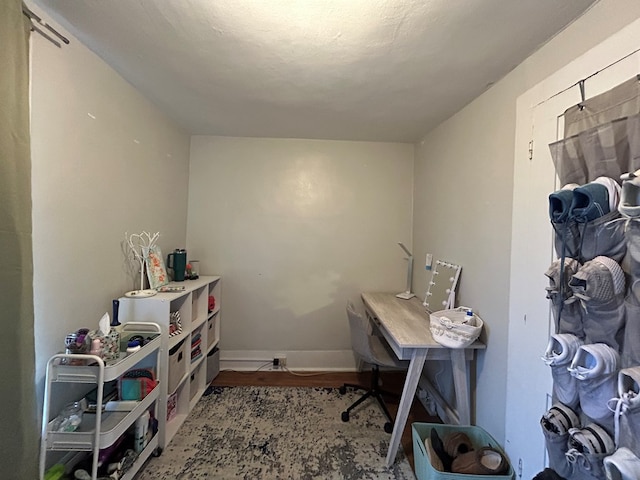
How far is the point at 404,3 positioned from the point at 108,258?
2.03m

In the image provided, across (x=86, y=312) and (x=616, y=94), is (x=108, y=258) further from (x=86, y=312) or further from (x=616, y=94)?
(x=616, y=94)

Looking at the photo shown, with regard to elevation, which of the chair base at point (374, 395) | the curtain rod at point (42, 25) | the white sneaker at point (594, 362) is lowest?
the chair base at point (374, 395)

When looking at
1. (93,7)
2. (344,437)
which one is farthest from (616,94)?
(344,437)

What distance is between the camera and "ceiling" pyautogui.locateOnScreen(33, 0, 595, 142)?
1235 millimetres

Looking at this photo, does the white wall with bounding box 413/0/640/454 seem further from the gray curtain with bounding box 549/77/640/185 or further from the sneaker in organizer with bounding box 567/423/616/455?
the sneaker in organizer with bounding box 567/423/616/455

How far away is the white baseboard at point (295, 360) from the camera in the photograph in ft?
10.2

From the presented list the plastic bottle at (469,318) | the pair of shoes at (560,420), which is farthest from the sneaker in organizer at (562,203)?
the plastic bottle at (469,318)

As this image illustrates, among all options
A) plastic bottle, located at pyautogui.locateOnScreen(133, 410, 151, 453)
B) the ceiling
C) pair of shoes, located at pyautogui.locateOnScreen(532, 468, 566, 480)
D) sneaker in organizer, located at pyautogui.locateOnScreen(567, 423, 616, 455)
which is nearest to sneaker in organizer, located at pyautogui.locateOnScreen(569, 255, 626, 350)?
sneaker in organizer, located at pyautogui.locateOnScreen(567, 423, 616, 455)

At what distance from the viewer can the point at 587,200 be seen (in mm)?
1048

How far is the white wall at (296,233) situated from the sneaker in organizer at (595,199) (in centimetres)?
209

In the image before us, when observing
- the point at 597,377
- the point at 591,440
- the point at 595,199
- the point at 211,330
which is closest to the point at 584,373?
the point at 597,377

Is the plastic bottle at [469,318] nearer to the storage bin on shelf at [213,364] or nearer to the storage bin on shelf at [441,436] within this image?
the storage bin on shelf at [441,436]

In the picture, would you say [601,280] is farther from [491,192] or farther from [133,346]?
[133,346]

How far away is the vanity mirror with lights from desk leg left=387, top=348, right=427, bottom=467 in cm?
57
